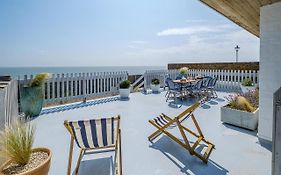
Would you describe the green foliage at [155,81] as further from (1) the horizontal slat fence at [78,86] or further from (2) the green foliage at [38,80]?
(2) the green foliage at [38,80]

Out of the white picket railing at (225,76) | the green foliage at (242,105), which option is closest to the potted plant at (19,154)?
the green foliage at (242,105)

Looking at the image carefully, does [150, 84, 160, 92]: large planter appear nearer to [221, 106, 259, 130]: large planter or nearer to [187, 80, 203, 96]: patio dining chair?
[187, 80, 203, 96]: patio dining chair

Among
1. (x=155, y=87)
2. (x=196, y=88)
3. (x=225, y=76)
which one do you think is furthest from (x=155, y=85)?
(x=225, y=76)

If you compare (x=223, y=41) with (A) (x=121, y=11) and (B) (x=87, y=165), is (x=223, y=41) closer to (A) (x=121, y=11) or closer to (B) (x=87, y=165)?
(A) (x=121, y=11)

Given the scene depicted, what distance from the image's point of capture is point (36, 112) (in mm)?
5379

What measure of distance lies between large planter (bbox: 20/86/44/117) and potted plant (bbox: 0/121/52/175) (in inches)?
133

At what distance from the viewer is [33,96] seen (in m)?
5.22

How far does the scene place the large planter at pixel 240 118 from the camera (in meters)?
4.12

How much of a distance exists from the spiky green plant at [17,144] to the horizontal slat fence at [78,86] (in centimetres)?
392

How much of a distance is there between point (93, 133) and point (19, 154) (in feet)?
2.79

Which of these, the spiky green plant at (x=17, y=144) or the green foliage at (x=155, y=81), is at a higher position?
the green foliage at (x=155, y=81)

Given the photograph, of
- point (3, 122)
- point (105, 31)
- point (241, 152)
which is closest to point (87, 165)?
point (3, 122)

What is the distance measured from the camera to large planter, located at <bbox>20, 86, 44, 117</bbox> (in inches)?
202

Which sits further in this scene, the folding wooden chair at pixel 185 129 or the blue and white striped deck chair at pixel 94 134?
the folding wooden chair at pixel 185 129
